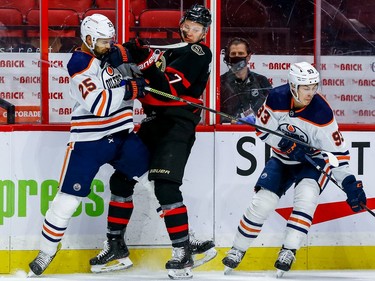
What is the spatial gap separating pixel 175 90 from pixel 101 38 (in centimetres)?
45

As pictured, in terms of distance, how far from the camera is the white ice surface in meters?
6.06

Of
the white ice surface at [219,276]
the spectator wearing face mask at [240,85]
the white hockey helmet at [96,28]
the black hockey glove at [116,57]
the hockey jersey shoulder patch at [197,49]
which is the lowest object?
the white ice surface at [219,276]

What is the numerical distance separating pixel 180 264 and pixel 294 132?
2.85 ft

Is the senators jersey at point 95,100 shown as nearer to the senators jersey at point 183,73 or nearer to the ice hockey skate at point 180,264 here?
the senators jersey at point 183,73

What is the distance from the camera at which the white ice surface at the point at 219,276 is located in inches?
239

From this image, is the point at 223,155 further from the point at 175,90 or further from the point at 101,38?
the point at 101,38

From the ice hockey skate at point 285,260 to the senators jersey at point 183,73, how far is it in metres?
0.88

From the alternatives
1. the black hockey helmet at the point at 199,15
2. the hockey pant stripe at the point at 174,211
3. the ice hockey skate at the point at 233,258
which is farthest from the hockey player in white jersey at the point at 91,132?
the ice hockey skate at the point at 233,258

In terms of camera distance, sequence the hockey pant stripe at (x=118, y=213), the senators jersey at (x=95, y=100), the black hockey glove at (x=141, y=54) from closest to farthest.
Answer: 1. the senators jersey at (x=95, y=100)
2. the black hockey glove at (x=141, y=54)
3. the hockey pant stripe at (x=118, y=213)

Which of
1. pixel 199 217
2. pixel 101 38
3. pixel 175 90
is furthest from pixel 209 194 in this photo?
pixel 101 38

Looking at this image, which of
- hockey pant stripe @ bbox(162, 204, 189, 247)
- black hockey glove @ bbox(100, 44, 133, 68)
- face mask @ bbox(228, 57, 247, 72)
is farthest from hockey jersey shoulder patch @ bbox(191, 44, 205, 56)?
hockey pant stripe @ bbox(162, 204, 189, 247)

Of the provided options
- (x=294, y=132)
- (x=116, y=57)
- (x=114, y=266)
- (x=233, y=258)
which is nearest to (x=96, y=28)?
(x=116, y=57)

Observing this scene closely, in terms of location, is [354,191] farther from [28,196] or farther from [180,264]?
[28,196]

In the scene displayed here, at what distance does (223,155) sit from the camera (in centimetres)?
636
